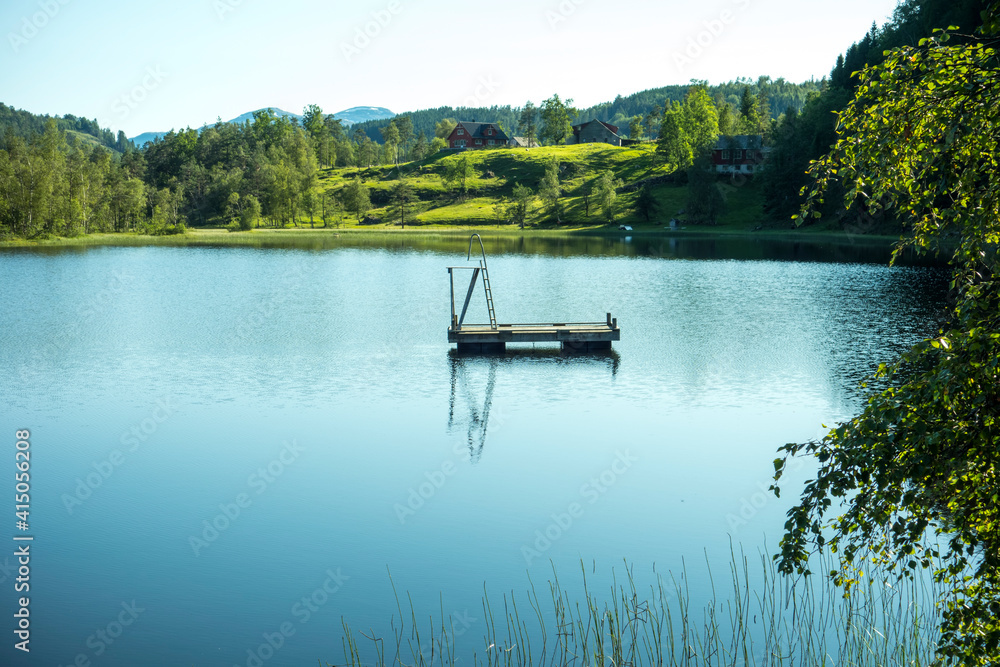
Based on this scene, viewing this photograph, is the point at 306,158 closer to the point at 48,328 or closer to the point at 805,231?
the point at 805,231

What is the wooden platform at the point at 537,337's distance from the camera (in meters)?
35.9

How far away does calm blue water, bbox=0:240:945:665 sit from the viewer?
13953 mm

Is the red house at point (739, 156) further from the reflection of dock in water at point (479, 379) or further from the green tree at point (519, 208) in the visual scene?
the reflection of dock in water at point (479, 379)

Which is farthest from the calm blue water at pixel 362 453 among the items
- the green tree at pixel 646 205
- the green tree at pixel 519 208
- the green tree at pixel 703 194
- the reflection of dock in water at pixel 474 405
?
the green tree at pixel 519 208

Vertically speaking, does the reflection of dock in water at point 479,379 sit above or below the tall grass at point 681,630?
above

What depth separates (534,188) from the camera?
16675 centimetres

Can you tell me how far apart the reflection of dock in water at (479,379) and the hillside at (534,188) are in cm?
9418

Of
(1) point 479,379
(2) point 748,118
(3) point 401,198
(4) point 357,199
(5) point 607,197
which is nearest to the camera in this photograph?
(1) point 479,379

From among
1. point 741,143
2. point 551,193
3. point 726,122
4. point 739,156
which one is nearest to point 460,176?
point 551,193

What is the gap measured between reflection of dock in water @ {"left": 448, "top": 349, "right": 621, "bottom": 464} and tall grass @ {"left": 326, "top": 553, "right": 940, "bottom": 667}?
8642mm

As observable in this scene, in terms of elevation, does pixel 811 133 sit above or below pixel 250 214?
above

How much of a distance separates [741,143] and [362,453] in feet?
454

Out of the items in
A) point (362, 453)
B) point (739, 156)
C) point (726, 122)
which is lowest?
point (362, 453)

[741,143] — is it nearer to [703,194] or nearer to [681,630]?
[703,194]
